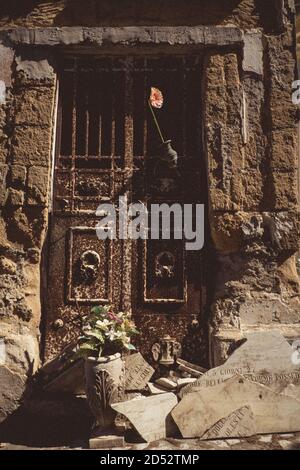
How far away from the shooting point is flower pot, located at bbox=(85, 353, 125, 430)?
10.3ft

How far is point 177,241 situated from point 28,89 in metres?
2.18

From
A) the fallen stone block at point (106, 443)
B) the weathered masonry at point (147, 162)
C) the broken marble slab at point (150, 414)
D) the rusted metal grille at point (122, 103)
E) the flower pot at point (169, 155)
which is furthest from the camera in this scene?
the rusted metal grille at point (122, 103)

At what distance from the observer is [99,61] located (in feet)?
14.7

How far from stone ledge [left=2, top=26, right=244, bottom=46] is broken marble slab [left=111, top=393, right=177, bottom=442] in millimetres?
3442

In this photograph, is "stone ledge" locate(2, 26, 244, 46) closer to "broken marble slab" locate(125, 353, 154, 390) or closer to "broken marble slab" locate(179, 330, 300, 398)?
"broken marble slab" locate(179, 330, 300, 398)

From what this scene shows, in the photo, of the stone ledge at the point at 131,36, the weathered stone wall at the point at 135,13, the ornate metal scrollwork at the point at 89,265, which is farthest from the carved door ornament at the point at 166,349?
the weathered stone wall at the point at 135,13

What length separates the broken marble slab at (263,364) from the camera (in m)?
3.46

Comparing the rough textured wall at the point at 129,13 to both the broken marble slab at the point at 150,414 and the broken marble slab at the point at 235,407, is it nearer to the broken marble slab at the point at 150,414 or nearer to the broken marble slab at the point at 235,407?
the broken marble slab at the point at 235,407

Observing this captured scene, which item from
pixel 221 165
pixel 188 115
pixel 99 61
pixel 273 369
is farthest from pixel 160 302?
pixel 99 61

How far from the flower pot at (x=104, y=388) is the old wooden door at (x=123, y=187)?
1012 mm

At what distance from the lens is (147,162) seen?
441cm

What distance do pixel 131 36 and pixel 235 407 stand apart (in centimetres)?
366

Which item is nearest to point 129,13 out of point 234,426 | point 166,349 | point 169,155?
point 169,155

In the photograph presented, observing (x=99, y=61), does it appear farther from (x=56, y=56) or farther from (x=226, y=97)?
(x=226, y=97)
